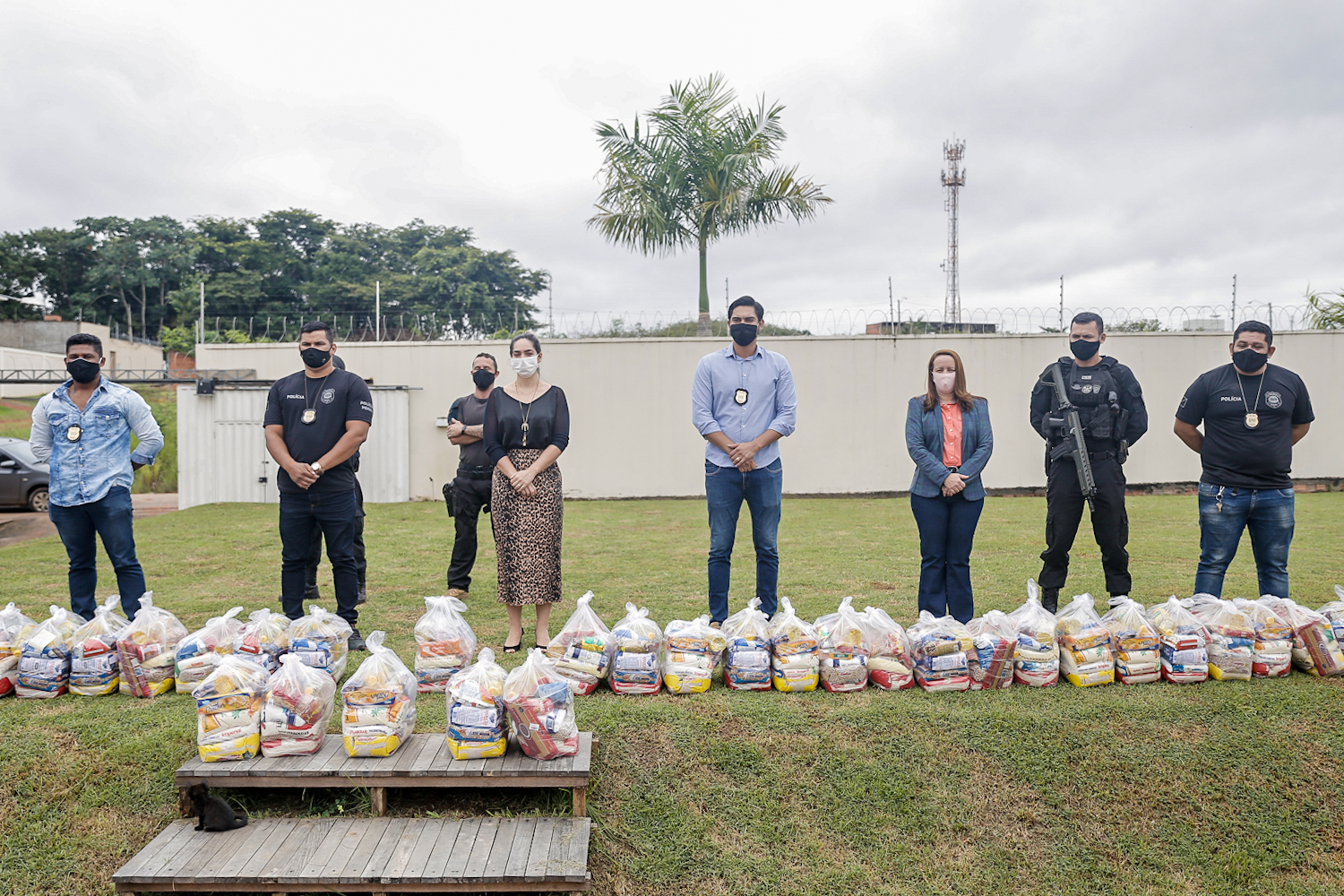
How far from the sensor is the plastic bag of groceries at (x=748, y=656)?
4094 millimetres

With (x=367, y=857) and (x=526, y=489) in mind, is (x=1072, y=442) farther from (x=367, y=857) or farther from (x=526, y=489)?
(x=367, y=857)

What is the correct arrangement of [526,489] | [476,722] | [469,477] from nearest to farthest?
[476,722]
[526,489]
[469,477]

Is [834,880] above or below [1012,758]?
below

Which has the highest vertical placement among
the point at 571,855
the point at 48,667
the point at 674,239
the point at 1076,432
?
the point at 674,239

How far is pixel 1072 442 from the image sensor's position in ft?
17.0

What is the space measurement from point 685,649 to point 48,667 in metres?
3.20

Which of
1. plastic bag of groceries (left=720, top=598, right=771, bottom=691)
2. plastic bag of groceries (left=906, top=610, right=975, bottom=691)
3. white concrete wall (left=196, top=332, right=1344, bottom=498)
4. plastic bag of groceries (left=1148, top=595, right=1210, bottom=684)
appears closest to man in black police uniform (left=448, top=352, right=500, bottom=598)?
plastic bag of groceries (left=720, top=598, right=771, bottom=691)

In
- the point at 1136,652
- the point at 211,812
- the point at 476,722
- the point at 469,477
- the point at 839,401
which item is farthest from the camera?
the point at 839,401

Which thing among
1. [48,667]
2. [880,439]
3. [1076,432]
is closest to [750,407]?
[1076,432]

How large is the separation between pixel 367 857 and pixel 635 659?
4.98 ft

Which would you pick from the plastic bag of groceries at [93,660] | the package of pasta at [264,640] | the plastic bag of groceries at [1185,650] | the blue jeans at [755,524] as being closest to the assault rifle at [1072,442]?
the plastic bag of groceries at [1185,650]

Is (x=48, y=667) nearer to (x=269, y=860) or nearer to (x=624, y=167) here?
(x=269, y=860)

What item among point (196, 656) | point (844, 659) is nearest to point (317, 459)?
point (196, 656)

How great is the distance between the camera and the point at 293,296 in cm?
3809
